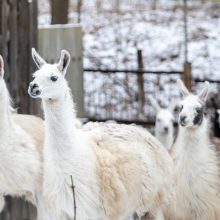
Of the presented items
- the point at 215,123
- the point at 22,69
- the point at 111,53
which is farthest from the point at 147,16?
the point at 22,69

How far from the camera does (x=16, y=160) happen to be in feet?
20.2

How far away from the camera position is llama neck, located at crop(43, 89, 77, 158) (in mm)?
5551

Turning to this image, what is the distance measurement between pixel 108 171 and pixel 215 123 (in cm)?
590

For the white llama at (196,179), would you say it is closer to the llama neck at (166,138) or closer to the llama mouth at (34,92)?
the llama mouth at (34,92)

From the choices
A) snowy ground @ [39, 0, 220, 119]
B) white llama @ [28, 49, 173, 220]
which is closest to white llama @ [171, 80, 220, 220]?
white llama @ [28, 49, 173, 220]

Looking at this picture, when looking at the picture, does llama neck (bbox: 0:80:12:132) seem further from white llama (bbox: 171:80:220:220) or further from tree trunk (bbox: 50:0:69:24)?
tree trunk (bbox: 50:0:69:24)

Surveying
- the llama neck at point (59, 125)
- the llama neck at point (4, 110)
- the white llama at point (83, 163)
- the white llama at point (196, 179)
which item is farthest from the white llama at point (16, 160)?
the white llama at point (196, 179)

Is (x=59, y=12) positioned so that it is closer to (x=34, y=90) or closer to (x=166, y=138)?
(x=166, y=138)

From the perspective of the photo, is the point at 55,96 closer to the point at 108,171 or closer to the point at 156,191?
the point at 108,171

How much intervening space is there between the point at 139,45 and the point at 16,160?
1329cm

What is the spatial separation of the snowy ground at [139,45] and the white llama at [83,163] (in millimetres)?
7635

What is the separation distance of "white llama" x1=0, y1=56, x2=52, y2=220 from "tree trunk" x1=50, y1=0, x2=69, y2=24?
894 cm

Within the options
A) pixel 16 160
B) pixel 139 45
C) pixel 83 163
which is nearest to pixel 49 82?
pixel 83 163

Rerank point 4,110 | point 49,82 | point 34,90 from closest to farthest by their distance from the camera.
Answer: point 34,90
point 49,82
point 4,110
